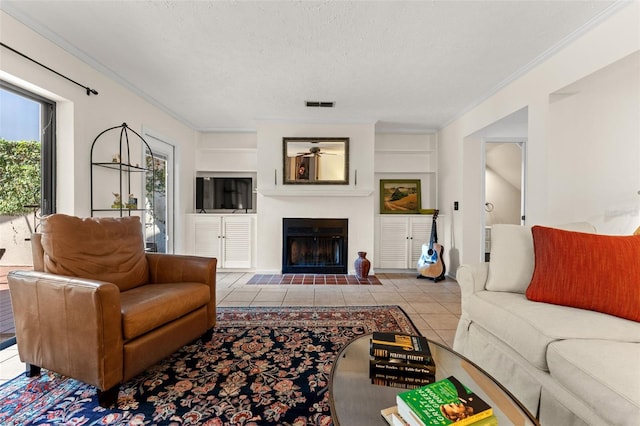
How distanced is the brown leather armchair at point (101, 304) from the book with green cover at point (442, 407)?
1.41 meters

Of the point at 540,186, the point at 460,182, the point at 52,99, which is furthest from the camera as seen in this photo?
the point at 460,182

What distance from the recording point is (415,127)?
453cm

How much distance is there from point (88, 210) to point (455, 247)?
444 centimetres

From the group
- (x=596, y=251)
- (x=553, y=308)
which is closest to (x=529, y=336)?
(x=553, y=308)

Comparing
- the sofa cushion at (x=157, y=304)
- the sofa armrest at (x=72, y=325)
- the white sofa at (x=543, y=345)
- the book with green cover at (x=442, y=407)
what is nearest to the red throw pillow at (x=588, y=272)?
the white sofa at (x=543, y=345)

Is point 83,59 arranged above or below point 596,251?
above

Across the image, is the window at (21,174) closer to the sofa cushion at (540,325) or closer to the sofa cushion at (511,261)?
the sofa cushion at (540,325)

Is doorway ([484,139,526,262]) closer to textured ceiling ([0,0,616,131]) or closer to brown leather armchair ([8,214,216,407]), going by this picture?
textured ceiling ([0,0,616,131])

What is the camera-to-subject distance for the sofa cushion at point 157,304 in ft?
4.88

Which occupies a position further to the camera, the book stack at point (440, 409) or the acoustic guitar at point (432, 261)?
the acoustic guitar at point (432, 261)

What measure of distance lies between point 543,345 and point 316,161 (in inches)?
136

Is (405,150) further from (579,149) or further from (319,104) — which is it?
(579,149)

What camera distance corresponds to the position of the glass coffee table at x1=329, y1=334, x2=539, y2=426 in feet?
2.68

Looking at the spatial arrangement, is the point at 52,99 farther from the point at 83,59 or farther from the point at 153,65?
the point at 153,65
